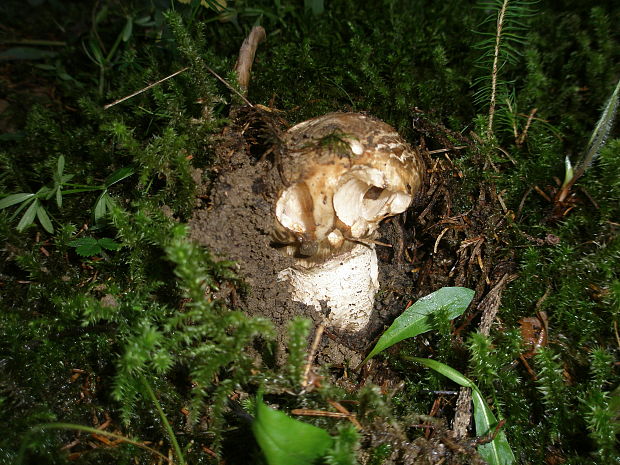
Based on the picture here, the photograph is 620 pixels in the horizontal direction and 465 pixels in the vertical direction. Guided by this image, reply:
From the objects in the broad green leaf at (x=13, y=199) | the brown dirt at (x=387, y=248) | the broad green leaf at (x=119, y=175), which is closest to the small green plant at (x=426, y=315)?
the brown dirt at (x=387, y=248)

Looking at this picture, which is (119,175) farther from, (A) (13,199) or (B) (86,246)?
(A) (13,199)

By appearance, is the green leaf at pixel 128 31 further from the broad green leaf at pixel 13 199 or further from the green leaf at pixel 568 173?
the green leaf at pixel 568 173

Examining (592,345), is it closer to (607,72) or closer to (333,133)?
(333,133)

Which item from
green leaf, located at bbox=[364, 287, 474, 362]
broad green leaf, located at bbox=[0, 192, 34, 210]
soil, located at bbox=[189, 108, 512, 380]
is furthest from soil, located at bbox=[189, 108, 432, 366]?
broad green leaf, located at bbox=[0, 192, 34, 210]

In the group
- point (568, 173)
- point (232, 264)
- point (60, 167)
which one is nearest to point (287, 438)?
point (232, 264)

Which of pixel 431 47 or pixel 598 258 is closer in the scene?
pixel 598 258

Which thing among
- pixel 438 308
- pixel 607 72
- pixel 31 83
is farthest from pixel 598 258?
pixel 31 83
